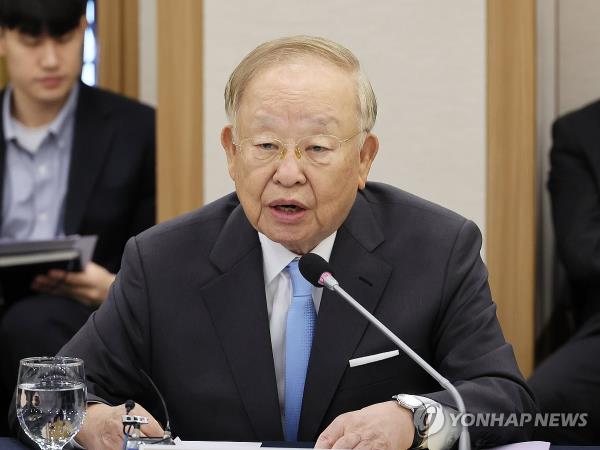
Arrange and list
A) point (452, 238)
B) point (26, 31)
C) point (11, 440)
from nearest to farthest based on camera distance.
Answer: point (11, 440) → point (452, 238) → point (26, 31)

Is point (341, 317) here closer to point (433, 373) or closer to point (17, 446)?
point (433, 373)

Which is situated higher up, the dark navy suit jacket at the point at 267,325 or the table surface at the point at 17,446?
the dark navy suit jacket at the point at 267,325

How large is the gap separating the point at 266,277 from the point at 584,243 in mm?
1483

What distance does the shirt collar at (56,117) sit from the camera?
373 centimetres

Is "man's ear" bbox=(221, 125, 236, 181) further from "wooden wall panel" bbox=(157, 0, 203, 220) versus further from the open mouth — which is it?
"wooden wall panel" bbox=(157, 0, 203, 220)

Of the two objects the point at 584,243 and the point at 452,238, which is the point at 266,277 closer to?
the point at 452,238

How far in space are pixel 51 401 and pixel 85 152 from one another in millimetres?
2217

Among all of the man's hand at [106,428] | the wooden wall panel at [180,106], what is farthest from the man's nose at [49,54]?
the man's hand at [106,428]

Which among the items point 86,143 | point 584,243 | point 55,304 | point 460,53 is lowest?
point 55,304

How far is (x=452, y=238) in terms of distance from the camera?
208cm

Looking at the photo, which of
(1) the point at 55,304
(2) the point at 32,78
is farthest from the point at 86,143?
(1) the point at 55,304

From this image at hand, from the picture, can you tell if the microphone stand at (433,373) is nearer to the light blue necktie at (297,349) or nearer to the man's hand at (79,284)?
the light blue necktie at (297,349)

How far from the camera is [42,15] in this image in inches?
145

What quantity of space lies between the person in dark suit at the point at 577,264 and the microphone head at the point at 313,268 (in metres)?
1.45
